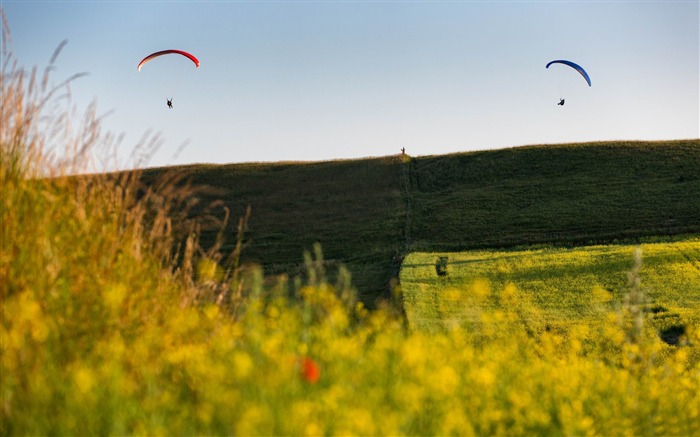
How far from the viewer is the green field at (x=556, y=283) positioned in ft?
89.9

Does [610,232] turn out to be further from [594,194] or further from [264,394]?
[264,394]

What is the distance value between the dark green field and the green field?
11.2 feet

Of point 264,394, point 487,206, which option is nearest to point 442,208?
point 487,206

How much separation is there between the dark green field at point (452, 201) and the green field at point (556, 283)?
134 inches

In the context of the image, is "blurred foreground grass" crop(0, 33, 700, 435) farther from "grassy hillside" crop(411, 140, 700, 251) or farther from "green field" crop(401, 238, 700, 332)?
"grassy hillside" crop(411, 140, 700, 251)

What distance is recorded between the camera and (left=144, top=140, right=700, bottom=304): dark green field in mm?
45906

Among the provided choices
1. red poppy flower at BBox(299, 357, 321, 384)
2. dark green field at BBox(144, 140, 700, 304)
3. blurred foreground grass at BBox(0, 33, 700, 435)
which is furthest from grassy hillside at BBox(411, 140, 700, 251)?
red poppy flower at BBox(299, 357, 321, 384)

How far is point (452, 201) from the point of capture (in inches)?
2254

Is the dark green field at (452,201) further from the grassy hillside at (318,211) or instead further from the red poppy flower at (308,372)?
the red poppy flower at (308,372)

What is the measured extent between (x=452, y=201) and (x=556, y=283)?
78.5 feet

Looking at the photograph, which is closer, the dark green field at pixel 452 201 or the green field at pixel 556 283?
the green field at pixel 556 283

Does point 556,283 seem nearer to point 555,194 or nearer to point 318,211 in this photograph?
point 555,194

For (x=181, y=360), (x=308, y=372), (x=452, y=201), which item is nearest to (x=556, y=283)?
(x=452, y=201)

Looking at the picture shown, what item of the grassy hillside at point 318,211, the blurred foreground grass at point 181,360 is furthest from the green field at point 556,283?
the blurred foreground grass at point 181,360
